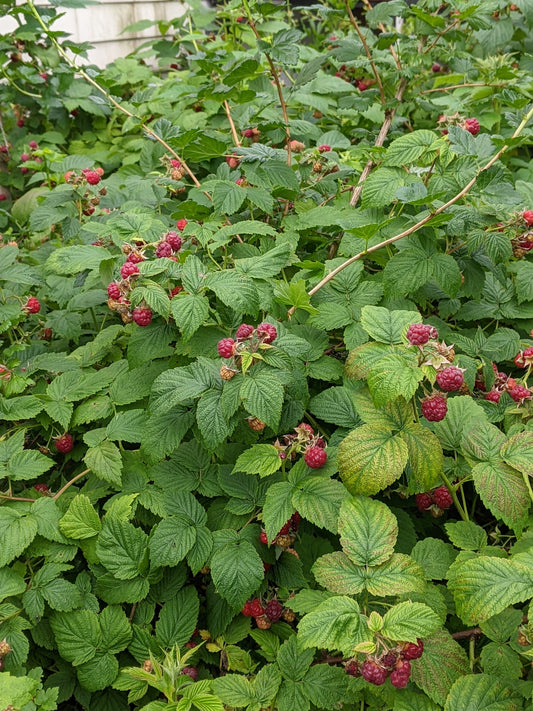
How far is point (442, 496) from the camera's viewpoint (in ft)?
4.58

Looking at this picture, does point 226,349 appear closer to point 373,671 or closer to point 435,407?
point 435,407

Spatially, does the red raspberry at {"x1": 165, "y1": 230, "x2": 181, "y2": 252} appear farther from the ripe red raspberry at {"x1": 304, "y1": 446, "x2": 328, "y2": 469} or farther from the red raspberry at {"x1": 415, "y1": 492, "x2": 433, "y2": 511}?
the red raspberry at {"x1": 415, "y1": 492, "x2": 433, "y2": 511}

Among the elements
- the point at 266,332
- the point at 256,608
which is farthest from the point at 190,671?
the point at 266,332

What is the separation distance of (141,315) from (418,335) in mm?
630

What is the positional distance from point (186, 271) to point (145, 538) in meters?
0.62

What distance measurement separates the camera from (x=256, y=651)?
4.53ft

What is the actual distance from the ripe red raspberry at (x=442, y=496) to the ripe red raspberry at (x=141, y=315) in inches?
30.8

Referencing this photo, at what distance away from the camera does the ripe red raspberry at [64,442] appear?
1.67 metres

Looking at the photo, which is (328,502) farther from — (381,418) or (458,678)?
(458,678)

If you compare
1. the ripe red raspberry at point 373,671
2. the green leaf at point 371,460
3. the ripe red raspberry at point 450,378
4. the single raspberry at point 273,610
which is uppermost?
the ripe red raspberry at point 450,378

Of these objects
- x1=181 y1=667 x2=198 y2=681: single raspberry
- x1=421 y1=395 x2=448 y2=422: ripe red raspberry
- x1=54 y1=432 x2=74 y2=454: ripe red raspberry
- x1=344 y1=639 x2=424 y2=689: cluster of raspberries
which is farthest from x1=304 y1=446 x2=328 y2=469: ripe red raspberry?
x1=54 y1=432 x2=74 y2=454: ripe red raspberry

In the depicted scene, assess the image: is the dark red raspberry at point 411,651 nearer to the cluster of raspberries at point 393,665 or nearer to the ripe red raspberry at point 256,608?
the cluster of raspberries at point 393,665

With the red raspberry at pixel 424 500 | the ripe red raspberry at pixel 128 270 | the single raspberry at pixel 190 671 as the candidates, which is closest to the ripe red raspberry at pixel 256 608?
the single raspberry at pixel 190 671

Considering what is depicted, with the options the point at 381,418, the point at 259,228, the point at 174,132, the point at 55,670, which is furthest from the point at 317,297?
the point at 55,670
